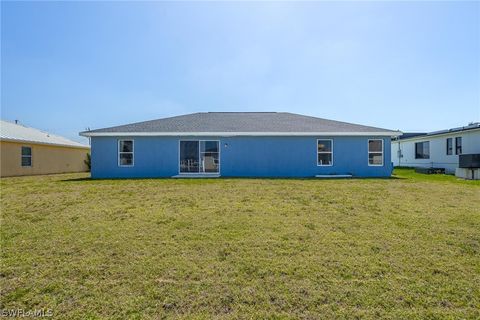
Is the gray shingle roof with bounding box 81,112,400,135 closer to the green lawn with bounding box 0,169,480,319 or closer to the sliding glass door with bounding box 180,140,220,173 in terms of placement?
the sliding glass door with bounding box 180,140,220,173

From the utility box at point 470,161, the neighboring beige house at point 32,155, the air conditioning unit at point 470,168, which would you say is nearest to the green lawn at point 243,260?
the air conditioning unit at point 470,168

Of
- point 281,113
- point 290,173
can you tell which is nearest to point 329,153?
point 290,173

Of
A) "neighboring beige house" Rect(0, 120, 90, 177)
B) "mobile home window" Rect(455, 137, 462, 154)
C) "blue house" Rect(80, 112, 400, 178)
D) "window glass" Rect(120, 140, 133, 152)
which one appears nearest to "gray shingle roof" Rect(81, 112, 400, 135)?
"blue house" Rect(80, 112, 400, 178)

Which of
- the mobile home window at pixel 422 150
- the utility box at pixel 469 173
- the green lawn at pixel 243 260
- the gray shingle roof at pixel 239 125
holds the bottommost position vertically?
the green lawn at pixel 243 260

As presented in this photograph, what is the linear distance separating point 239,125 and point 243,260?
11695mm

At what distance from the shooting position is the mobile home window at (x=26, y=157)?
17.2m

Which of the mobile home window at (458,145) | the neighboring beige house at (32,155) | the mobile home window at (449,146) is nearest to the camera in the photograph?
the neighboring beige house at (32,155)

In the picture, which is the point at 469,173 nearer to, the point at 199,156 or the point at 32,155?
the point at 199,156

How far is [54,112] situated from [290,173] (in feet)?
66.7

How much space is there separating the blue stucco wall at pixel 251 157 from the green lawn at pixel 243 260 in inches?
285

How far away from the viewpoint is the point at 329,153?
549 inches

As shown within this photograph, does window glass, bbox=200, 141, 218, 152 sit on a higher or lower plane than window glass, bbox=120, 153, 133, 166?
higher

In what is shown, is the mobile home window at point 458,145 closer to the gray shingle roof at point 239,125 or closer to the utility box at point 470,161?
the utility box at point 470,161

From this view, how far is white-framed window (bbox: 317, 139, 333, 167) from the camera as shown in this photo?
45.6ft
